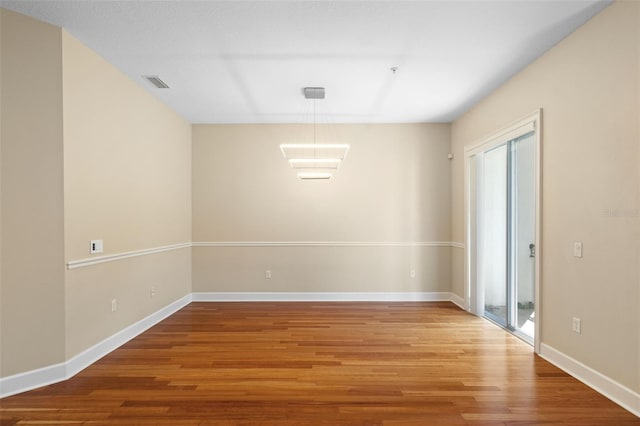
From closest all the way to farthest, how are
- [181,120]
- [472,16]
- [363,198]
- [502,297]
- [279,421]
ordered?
[279,421] → [472,16] → [502,297] → [181,120] → [363,198]

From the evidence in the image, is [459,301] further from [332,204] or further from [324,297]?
[332,204]

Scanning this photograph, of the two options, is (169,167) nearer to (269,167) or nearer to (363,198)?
(269,167)

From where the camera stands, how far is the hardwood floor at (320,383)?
7.47ft

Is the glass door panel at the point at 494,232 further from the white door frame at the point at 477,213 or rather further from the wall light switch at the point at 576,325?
the wall light switch at the point at 576,325

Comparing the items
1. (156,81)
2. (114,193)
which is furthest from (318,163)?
(114,193)

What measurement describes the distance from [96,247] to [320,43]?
2.84m

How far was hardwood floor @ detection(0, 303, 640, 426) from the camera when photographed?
2277mm

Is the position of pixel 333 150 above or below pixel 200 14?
below

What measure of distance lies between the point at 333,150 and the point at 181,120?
2443 mm

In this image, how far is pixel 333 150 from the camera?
18.0 feet

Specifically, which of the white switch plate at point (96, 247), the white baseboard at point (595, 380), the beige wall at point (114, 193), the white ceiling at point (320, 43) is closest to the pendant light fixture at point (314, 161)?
the white ceiling at point (320, 43)

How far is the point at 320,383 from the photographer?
2717mm

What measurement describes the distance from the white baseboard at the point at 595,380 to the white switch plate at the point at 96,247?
14.5 feet

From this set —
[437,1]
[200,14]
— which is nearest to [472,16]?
[437,1]
